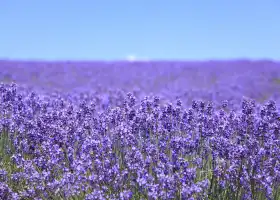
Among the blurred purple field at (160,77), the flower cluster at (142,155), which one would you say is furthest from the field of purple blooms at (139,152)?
the blurred purple field at (160,77)

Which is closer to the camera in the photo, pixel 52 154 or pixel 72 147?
pixel 52 154

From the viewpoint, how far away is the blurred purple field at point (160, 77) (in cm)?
1397

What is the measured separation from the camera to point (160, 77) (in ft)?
59.7

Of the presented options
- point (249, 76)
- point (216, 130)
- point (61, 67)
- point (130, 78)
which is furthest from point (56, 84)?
point (216, 130)

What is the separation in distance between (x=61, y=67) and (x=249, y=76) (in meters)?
8.75

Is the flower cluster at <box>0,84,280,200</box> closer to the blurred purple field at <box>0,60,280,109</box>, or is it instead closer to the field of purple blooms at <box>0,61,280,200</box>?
the field of purple blooms at <box>0,61,280,200</box>

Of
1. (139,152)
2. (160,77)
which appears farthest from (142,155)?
(160,77)

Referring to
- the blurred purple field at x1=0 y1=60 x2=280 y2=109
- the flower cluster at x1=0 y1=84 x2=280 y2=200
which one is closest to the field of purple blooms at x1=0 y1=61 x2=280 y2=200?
the flower cluster at x1=0 y1=84 x2=280 y2=200

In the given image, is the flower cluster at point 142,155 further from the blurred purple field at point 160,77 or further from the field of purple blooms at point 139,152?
the blurred purple field at point 160,77

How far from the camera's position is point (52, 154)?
3666 mm

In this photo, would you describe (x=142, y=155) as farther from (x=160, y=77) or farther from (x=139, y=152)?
(x=160, y=77)

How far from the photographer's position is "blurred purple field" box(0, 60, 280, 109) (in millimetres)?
13969

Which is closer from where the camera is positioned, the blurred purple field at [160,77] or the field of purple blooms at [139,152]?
the field of purple blooms at [139,152]

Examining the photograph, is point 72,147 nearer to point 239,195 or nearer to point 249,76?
point 239,195
